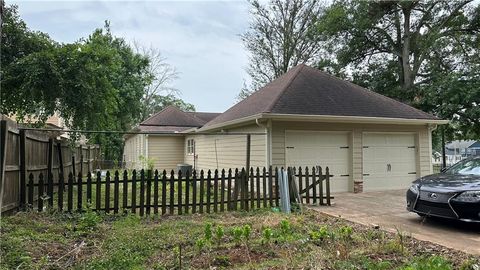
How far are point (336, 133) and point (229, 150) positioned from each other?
392cm

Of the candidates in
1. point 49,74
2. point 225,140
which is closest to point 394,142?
point 225,140

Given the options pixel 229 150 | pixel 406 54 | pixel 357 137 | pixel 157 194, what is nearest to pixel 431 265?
pixel 157 194

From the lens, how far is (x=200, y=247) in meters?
4.45

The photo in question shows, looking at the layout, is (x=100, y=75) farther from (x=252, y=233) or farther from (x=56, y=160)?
(x=252, y=233)

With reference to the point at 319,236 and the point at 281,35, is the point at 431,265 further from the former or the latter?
the point at 281,35

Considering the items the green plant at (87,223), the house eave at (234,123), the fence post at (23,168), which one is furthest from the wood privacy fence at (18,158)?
the house eave at (234,123)

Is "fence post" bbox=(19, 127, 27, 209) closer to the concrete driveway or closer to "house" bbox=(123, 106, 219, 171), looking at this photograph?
the concrete driveway

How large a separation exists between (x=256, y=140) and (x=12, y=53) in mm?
9208

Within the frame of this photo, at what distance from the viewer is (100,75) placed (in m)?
12.6

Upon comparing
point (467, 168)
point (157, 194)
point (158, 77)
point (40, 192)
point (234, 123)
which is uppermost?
point (158, 77)

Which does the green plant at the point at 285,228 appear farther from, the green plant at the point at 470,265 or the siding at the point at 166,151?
the siding at the point at 166,151

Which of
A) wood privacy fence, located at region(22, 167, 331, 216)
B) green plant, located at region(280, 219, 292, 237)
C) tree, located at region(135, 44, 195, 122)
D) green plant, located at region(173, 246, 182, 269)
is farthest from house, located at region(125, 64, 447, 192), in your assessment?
tree, located at region(135, 44, 195, 122)

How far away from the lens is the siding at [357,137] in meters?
10.1

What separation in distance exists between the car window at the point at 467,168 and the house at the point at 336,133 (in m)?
3.37
